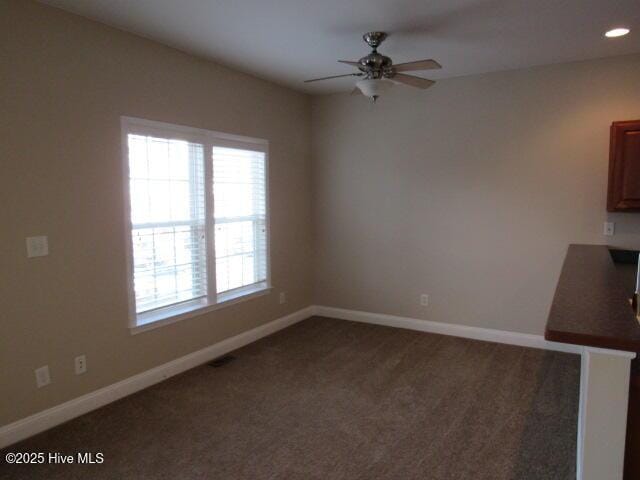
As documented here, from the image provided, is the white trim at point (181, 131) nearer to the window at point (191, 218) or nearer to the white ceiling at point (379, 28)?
the window at point (191, 218)

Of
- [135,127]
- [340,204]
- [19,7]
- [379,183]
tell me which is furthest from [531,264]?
[19,7]

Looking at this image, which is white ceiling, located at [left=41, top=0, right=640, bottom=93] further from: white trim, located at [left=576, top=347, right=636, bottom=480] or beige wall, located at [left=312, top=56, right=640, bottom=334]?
white trim, located at [left=576, top=347, right=636, bottom=480]

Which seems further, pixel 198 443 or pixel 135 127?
pixel 135 127

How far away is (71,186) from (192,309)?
1378mm

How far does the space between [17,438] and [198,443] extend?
1050mm

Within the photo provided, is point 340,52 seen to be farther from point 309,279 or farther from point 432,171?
point 309,279

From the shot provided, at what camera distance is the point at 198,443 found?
2598 millimetres

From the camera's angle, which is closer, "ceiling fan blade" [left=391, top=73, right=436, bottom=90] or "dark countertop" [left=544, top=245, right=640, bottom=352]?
"dark countertop" [left=544, top=245, right=640, bottom=352]

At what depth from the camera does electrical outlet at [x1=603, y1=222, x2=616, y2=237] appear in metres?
3.76

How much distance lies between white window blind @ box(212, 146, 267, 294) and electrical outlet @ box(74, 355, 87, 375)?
128 centimetres

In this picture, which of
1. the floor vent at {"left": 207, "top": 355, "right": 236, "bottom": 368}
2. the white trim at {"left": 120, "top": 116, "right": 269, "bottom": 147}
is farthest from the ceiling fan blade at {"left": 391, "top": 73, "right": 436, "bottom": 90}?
the floor vent at {"left": 207, "top": 355, "right": 236, "bottom": 368}

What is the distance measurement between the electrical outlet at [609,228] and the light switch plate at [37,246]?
4226mm

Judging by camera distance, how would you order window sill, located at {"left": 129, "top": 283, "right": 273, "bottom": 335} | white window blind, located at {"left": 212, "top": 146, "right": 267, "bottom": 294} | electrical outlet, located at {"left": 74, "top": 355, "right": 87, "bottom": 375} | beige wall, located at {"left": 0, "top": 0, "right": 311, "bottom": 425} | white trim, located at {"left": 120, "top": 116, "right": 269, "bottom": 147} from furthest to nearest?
white window blind, located at {"left": 212, "top": 146, "right": 267, "bottom": 294} → window sill, located at {"left": 129, "top": 283, "right": 273, "bottom": 335} → white trim, located at {"left": 120, "top": 116, "right": 269, "bottom": 147} → electrical outlet, located at {"left": 74, "top": 355, "right": 87, "bottom": 375} → beige wall, located at {"left": 0, "top": 0, "right": 311, "bottom": 425}

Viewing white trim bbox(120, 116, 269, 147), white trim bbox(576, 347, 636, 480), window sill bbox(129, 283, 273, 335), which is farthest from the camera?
window sill bbox(129, 283, 273, 335)
